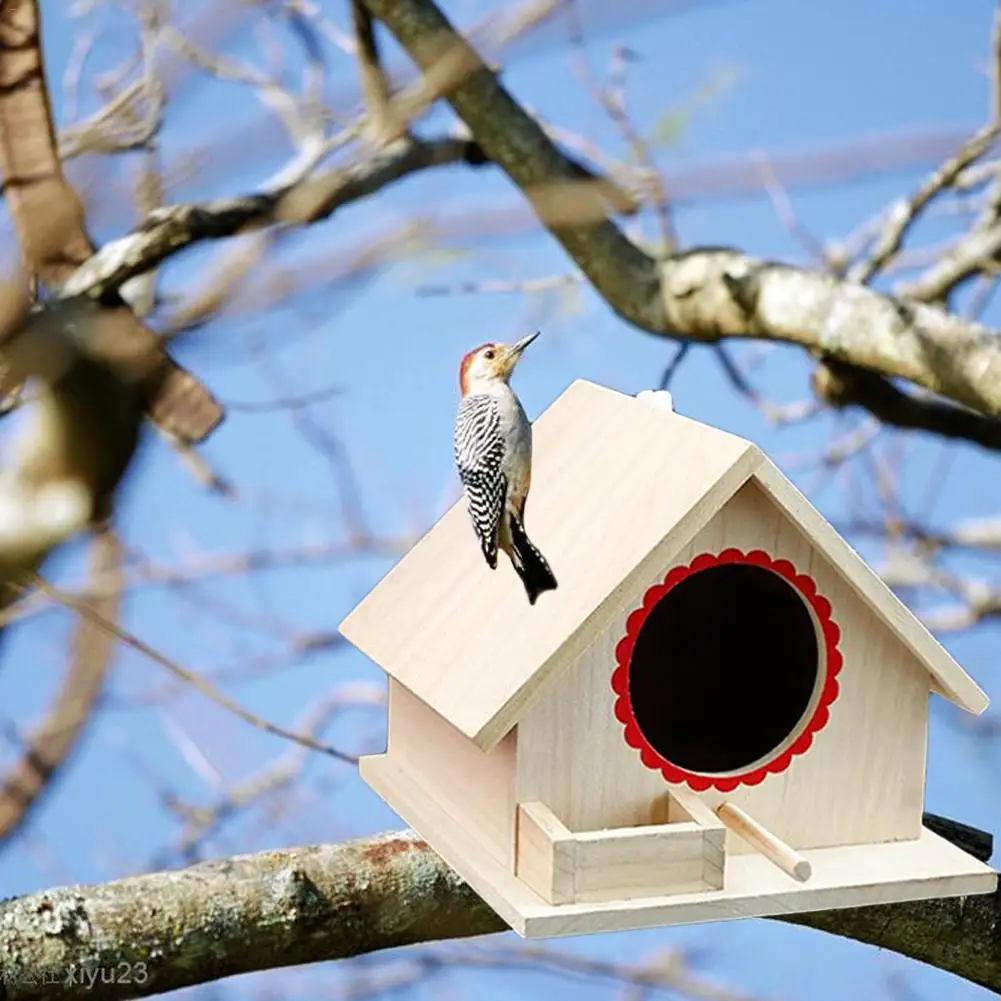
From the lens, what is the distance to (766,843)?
1018mm

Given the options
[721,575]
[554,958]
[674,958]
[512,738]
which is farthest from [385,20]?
[674,958]

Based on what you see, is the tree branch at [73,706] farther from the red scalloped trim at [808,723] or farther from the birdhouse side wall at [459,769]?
the red scalloped trim at [808,723]

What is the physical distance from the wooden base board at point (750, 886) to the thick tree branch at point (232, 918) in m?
0.07

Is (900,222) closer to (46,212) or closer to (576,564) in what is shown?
(576,564)

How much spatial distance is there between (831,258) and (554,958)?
1087mm

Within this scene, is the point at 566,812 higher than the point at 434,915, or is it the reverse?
the point at 566,812

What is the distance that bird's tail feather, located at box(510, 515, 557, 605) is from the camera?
1.00 metres

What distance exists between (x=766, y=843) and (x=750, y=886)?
34 millimetres

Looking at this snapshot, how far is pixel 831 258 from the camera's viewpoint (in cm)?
225

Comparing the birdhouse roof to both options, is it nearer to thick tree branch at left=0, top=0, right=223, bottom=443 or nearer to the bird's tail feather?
the bird's tail feather

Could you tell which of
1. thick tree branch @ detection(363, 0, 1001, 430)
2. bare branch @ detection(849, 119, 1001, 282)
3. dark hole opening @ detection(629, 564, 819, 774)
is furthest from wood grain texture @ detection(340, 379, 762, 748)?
bare branch @ detection(849, 119, 1001, 282)

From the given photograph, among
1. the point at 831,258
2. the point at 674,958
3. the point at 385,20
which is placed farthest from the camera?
the point at 831,258

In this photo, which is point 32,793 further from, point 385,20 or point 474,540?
point 385,20

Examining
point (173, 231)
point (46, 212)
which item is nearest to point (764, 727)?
point (46, 212)
